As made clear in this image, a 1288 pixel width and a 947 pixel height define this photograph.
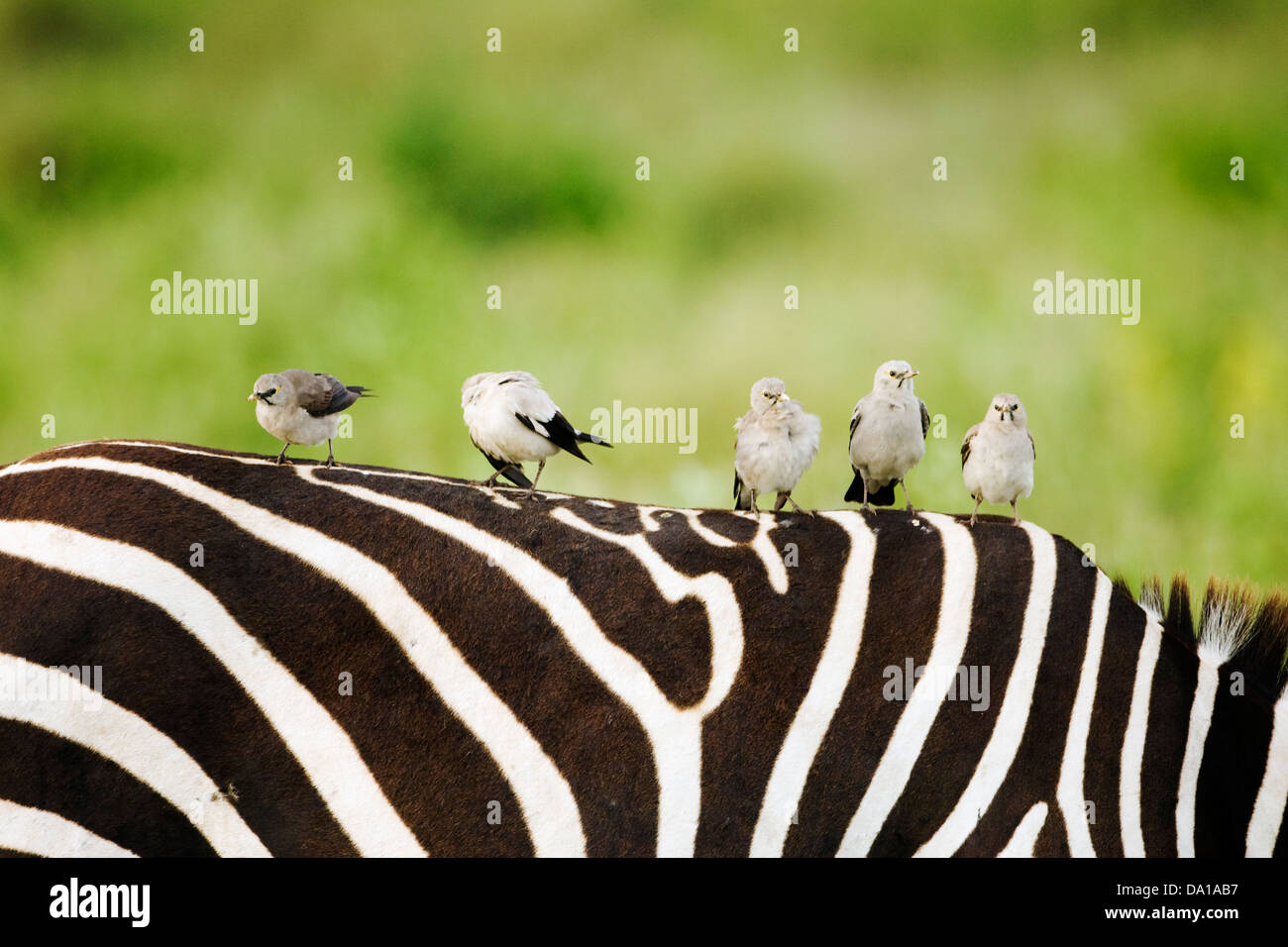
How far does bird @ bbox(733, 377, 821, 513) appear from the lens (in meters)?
2.13

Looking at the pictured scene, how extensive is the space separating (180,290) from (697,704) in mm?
2195

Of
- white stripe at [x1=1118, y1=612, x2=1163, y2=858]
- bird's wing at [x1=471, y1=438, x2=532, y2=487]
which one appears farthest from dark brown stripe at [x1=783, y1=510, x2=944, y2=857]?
bird's wing at [x1=471, y1=438, x2=532, y2=487]

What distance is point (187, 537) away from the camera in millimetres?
1755

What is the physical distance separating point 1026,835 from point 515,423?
1268 mm

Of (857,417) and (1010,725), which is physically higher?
(857,417)

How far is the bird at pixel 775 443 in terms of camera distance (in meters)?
2.13

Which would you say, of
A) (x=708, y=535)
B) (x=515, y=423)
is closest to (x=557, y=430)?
(x=515, y=423)

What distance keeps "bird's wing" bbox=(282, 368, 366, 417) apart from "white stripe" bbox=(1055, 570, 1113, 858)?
5.49ft

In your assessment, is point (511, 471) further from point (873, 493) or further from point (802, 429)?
point (873, 493)

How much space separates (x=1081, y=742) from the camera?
74.3 inches

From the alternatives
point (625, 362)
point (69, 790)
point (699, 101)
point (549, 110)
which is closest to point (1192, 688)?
point (625, 362)

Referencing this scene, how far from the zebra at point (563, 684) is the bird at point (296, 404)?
27 cm

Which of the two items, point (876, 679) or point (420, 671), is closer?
point (420, 671)

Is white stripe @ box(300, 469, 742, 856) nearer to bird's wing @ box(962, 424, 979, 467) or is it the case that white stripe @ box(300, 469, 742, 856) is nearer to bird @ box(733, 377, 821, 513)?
bird @ box(733, 377, 821, 513)
